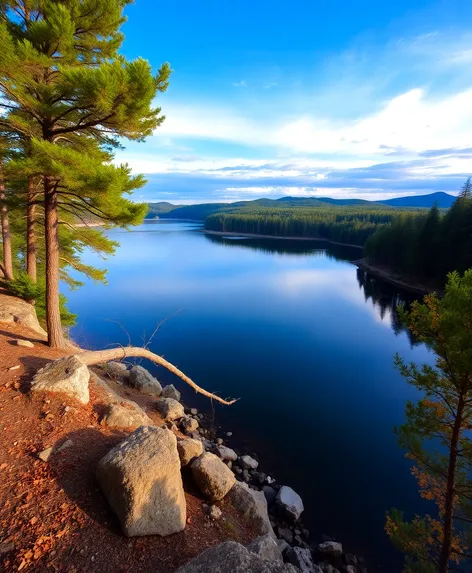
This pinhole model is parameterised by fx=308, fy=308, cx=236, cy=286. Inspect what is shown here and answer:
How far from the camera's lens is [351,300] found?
38.8 m

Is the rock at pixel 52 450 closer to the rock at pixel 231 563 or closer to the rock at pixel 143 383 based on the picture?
the rock at pixel 231 563

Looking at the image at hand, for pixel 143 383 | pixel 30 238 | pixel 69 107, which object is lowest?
pixel 143 383

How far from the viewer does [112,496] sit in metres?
4.82

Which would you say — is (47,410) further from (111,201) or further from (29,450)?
(111,201)

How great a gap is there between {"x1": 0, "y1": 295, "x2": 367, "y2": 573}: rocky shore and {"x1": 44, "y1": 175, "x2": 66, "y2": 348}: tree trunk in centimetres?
123

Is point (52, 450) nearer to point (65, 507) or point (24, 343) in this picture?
point (65, 507)

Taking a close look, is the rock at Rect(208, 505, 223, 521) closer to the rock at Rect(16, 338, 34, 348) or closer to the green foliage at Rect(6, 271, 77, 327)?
the rock at Rect(16, 338, 34, 348)

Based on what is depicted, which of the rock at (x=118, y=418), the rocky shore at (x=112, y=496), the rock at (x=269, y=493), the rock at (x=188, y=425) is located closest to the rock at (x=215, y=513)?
the rocky shore at (x=112, y=496)

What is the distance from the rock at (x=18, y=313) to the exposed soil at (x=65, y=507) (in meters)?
4.94

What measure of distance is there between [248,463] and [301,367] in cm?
1031

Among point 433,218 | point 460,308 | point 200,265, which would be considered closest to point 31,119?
point 460,308

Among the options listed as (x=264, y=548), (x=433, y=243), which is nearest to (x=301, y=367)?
(x=264, y=548)

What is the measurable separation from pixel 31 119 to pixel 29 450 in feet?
27.8

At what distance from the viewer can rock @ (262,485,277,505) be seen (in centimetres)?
988
